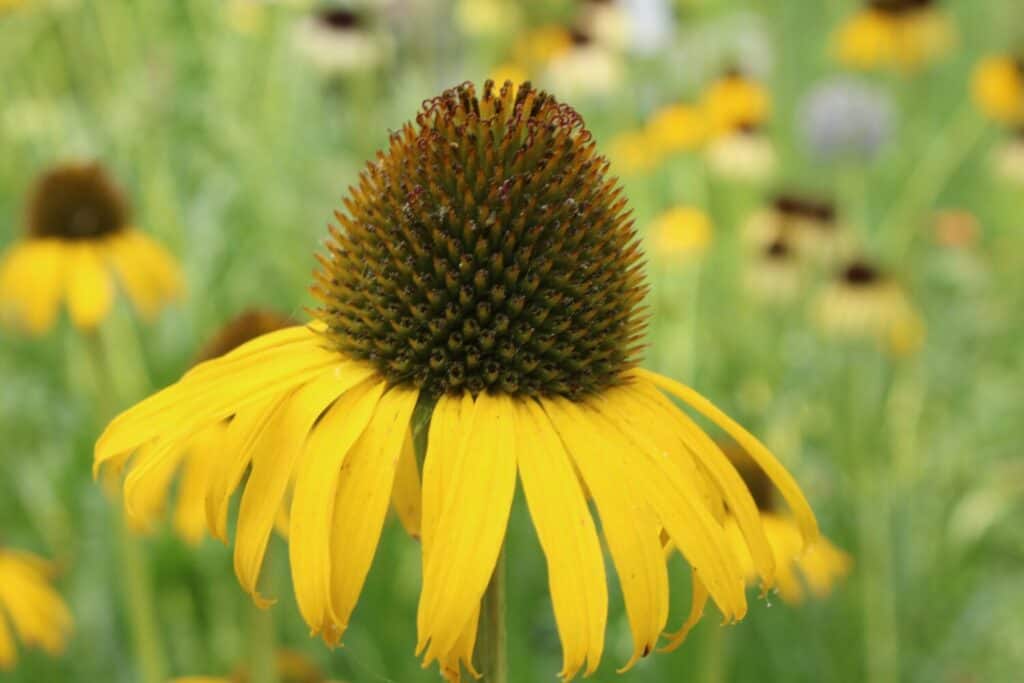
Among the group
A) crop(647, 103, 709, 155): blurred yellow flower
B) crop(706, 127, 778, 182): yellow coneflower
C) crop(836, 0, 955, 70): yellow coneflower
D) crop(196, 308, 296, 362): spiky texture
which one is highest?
crop(836, 0, 955, 70): yellow coneflower

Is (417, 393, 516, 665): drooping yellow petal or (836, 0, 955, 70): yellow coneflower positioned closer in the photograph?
(417, 393, 516, 665): drooping yellow petal

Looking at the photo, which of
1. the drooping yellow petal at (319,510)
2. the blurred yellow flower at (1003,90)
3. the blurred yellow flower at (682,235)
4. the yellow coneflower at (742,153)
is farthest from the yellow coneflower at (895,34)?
the drooping yellow petal at (319,510)

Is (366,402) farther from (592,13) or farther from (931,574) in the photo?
(592,13)

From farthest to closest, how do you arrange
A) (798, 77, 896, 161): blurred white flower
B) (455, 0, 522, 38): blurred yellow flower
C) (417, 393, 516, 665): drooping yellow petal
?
(455, 0, 522, 38): blurred yellow flower < (798, 77, 896, 161): blurred white flower < (417, 393, 516, 665): drooping yellow petal

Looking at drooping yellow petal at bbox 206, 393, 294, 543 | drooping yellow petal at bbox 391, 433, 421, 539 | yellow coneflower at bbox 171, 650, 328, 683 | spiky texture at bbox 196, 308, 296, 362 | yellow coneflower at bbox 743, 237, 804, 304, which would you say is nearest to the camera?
drooping yellow petal at bbox 206, 393, 294, 543

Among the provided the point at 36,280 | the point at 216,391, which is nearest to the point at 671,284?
the point at 36,280

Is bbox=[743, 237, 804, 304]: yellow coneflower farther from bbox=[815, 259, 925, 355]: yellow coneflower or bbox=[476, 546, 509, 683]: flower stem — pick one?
bbox=[476, 546, 509, 683]: flower stem

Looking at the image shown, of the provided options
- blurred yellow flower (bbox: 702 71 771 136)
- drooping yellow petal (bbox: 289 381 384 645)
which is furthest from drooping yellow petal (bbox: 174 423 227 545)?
blurred yellow flower (bbox: 702 71 771 136)

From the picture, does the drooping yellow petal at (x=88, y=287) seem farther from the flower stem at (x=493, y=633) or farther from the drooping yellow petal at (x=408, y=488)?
the flower stem at (x=493, y=633)
